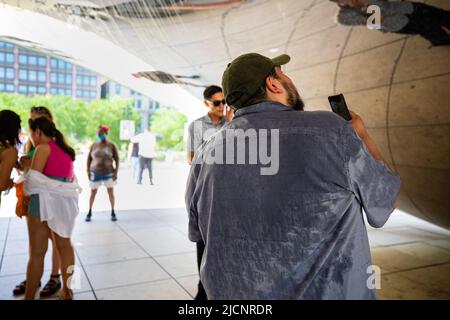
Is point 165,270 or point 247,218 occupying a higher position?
point 247,218

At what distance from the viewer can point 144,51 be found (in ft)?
29.9

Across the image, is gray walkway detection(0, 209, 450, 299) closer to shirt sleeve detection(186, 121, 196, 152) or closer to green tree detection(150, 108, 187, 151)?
shirt sleeve detection(186, 121, 196, 152)

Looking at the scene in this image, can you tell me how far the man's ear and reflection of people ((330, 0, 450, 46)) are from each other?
4241 mm

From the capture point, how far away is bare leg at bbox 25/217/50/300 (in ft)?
11.6

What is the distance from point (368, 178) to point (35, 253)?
11.1 ft

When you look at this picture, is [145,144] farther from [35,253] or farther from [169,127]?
[169,127]

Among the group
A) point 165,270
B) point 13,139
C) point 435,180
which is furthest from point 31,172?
point 435,180

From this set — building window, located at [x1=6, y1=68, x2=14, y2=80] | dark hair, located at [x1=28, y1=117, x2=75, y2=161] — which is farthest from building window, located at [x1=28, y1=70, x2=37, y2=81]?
dark hair, located at [x1=28, y1=117, x2=75, y2=161]

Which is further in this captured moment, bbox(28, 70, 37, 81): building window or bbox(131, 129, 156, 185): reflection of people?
bbox(28, 70, 37, 81): building window

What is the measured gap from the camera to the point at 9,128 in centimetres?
351

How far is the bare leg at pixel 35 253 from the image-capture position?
352 centimetres

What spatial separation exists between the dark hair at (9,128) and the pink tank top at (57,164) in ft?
1.05
